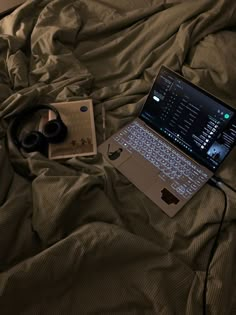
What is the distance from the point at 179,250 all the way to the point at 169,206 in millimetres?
130

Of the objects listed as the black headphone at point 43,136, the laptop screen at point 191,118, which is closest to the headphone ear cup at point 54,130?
the black headphone at point 43,136

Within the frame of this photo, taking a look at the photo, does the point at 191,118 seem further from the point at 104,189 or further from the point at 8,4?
the point at 8,4

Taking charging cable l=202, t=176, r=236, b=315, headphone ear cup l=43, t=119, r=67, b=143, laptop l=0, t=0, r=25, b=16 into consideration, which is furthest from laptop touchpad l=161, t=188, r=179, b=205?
laptop l=0, t=0, r=25, b=16

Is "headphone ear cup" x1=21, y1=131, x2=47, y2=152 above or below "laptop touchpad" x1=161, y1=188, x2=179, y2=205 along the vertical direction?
below

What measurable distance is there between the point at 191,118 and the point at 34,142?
19.5 inches

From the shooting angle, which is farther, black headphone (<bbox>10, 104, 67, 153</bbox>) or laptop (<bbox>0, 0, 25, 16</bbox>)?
laptop (<bbox>0, 0, 25, 16</bbox>)

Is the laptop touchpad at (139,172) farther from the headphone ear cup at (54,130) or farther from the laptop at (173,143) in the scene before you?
the headphone ear cup at (54,130)

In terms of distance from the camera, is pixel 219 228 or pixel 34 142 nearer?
pixel 219 228

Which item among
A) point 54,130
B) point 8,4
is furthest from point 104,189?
point 8,4

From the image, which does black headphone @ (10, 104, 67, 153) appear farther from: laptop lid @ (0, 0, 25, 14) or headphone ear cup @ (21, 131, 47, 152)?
laptop lid @ (0, 0, 25, 14)

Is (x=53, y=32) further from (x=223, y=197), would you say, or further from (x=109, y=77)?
(x=223, y=197)

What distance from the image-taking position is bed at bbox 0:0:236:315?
0.75 metres

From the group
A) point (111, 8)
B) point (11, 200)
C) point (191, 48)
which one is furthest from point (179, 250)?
point (111, 8)

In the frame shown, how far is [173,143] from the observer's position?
1.04 metres
